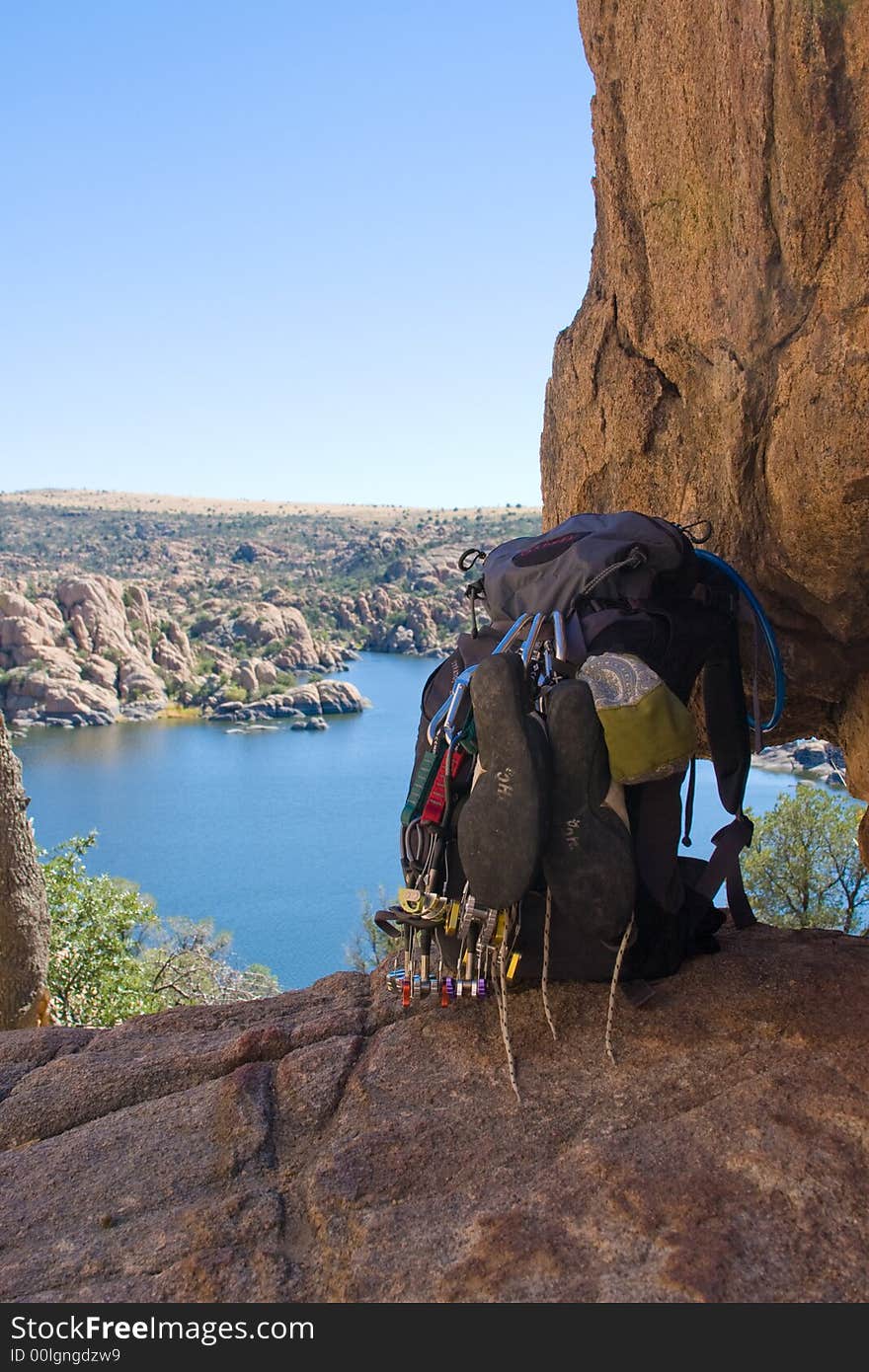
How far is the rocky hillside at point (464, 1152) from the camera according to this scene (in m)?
2.32

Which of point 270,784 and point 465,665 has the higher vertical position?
point 465,665

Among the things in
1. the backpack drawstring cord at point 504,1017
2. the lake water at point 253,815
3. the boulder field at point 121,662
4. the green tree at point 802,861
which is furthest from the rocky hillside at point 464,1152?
the boulder field at point 121,662

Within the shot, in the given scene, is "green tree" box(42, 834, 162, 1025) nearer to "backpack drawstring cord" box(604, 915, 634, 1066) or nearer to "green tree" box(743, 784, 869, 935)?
"green tree" box(743, 784, 869, 935)

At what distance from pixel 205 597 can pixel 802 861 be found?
76735mm

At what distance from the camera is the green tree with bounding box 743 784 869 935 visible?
1512cm

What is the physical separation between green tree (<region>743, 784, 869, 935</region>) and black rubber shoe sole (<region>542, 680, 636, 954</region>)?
12.5 meters

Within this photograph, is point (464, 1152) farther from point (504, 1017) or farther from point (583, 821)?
point (583, 821)

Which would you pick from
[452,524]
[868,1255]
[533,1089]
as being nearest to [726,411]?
[533,1089]

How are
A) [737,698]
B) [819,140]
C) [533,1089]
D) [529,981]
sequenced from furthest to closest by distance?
[737,698] → [529,981] → [819,140] → [533,1089]

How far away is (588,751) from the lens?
3.07 meters

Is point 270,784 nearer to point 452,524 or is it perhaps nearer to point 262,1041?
point 262,1041

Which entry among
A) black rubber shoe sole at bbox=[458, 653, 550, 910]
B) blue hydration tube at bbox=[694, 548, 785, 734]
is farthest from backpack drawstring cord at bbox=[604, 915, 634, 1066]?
blue hydration tube at bbox=[694, 548, 785, 734]

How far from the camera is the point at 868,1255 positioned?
225 centimetres
